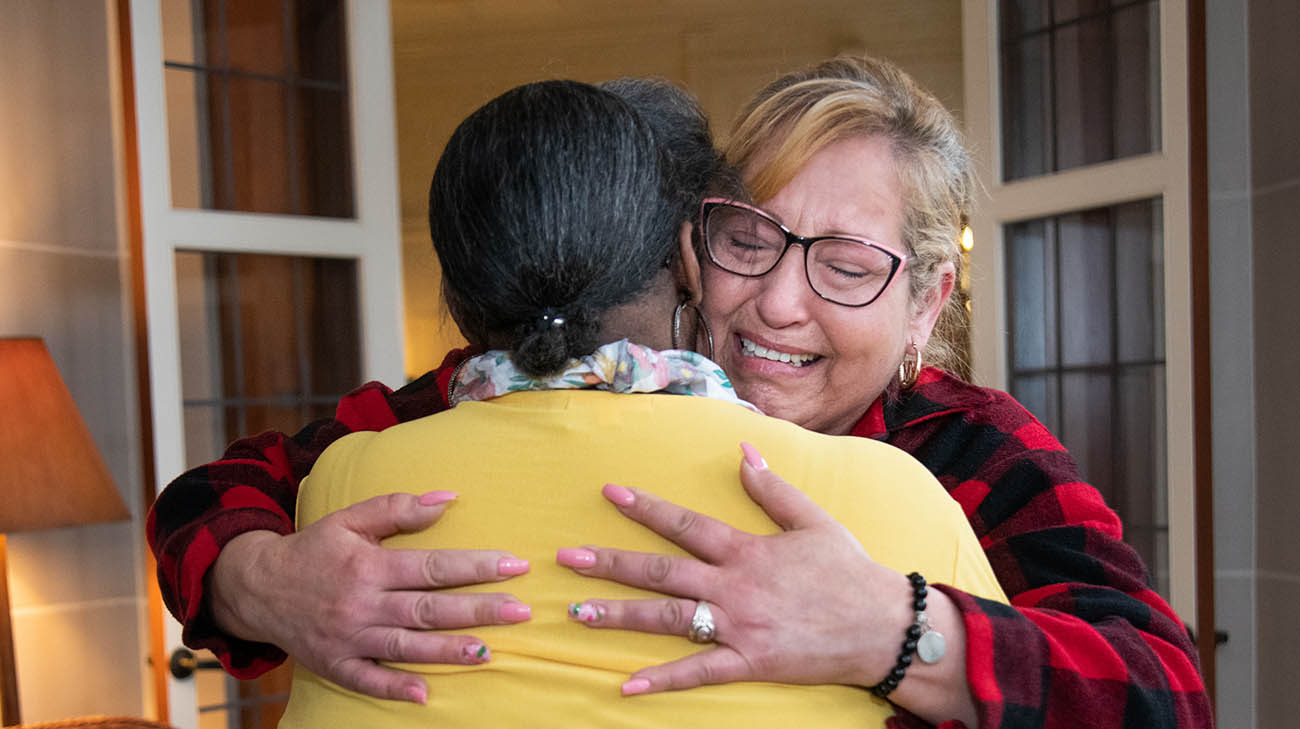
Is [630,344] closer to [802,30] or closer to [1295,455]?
[1295,455]

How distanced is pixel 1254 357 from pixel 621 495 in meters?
2.43

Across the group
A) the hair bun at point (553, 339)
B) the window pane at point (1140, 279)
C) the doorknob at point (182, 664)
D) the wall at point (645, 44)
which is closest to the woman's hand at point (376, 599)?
the hair bun at point (553, 339)

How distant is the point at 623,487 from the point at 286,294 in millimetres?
2481

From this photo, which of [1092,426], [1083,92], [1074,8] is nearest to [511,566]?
[1092,426]

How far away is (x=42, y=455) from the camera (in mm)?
2350

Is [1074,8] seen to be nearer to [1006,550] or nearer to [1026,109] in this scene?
[1026,109]

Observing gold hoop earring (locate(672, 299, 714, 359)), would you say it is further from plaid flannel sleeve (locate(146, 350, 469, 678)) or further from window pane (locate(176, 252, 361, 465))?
window pane (locate(176, 252, 361, 465))

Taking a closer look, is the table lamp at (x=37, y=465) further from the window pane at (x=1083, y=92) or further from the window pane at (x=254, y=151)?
the window pane at (x=1083, y=92)

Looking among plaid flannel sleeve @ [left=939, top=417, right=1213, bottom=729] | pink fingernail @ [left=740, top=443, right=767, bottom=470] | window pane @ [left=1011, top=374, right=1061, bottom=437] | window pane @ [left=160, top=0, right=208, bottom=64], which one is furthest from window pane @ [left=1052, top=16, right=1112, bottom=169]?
pink fingernail @ [left=740, top=443, right=767, bottom=470]

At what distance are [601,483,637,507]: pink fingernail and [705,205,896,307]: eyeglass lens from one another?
0.63m

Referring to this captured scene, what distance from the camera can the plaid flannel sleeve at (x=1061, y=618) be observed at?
0.93 m

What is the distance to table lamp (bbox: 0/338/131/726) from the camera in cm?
230

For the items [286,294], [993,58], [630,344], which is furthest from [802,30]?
[630,344]

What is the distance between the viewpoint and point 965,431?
141cm
